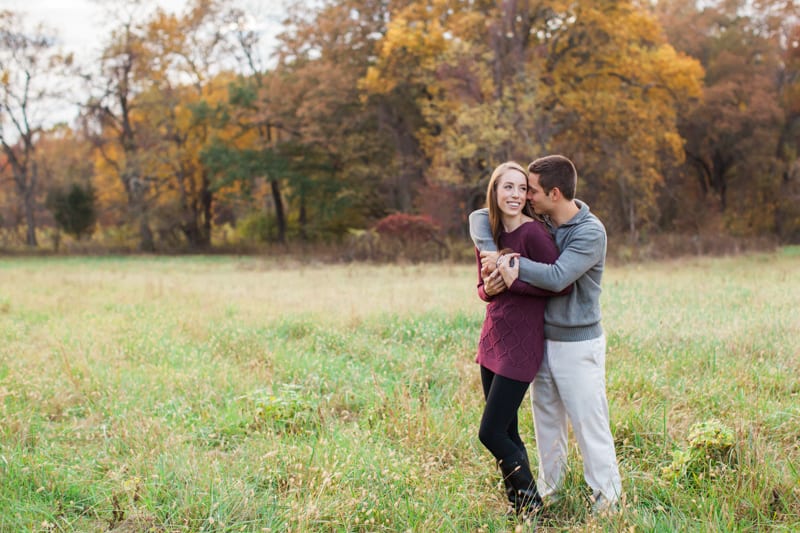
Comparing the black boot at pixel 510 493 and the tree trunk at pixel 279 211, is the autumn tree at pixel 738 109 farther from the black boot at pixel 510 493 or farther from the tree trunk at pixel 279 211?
the black boot at pixel 510 493

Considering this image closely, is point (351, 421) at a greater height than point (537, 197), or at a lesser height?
lesser

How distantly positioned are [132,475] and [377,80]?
A: 22654mm

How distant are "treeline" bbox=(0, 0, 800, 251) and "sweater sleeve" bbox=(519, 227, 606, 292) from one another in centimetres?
1729

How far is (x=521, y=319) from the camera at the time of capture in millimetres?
3463

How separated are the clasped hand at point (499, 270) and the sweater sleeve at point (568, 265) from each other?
0.05m

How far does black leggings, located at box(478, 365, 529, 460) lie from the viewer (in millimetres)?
3430

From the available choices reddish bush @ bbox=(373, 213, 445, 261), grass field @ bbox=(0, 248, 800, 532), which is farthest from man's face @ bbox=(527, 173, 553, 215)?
reddish bush @ bbox=(373, 213, 445, 261)

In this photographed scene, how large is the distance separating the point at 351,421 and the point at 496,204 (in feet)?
8.06

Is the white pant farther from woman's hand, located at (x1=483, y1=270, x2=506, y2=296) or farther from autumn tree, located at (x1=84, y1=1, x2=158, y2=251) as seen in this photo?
autumn tree, located at (x1=84, y1=1, x2=158, y2=251)

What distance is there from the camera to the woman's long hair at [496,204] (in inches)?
136

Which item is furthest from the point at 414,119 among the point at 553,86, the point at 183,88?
the point at 183,88

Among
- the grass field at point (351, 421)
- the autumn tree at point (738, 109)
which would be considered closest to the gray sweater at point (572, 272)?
the grass field at point (351, 421)

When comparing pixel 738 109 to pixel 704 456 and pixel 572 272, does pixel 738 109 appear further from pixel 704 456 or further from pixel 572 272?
pixel 572 272

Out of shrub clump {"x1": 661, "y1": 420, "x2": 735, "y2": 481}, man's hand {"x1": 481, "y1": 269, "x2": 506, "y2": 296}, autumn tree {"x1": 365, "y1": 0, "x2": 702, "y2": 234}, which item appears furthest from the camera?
autumn tree {"x1": 365, "y1": 0, "x2": 702, "y2": 234}
